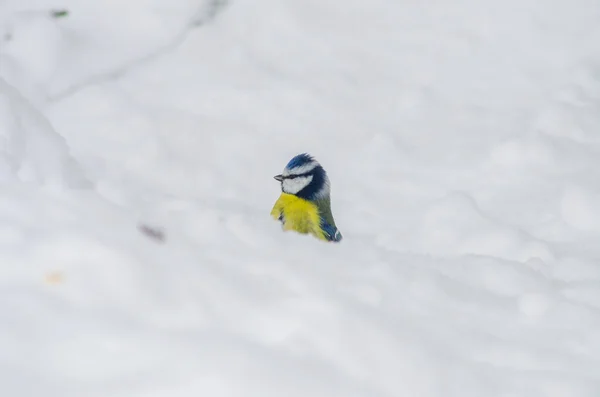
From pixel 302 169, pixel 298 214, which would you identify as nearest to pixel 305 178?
pixel 302 169

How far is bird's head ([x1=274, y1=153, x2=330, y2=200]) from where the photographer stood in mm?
3551

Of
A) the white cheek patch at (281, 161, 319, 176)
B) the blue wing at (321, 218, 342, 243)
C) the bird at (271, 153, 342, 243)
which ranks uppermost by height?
the white cheek patch at (281, 161, 319, 176)

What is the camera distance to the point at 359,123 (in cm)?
423

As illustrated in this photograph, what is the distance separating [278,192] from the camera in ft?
12.5

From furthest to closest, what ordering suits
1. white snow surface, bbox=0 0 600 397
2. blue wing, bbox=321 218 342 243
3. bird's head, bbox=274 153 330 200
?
bird's head, bbox=274 153 330 200
blue wing, bbox=321 218 342 243
white snow surface, bbox=0 0 600 397

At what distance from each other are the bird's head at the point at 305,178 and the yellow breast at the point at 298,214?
44 mm

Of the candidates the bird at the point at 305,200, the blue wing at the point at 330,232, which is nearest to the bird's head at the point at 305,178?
the bird at the point at 305,200

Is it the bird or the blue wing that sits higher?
the bird

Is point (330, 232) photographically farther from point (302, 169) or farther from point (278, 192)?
point (278, 192)

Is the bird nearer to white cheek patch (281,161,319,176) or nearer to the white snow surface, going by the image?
white cheek patch (281,161,319,176)

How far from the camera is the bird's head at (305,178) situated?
3551 mm

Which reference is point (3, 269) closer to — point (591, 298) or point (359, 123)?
point (591, 298)

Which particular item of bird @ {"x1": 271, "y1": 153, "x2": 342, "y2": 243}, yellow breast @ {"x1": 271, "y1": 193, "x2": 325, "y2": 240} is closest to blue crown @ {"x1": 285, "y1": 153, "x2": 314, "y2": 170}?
bird @ {"x1": 271, "y1": 153, "x2": 342, "y2": 243}

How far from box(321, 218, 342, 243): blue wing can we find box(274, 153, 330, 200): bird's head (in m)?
0.17
